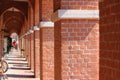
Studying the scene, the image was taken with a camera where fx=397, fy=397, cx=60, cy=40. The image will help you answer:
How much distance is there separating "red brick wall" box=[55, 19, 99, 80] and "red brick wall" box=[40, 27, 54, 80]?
620cm

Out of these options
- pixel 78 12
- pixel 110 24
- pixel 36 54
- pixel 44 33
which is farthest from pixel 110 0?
pixel 36 54

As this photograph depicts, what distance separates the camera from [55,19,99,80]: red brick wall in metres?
7.88

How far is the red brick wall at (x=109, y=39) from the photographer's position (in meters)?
3.96

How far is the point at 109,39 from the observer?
423cm

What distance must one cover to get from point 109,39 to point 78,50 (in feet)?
12.3

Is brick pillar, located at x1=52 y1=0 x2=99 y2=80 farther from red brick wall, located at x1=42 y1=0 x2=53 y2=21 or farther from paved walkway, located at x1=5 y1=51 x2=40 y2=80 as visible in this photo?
paved walkway, located at x1=5 y1=51 x2=40 y2=80

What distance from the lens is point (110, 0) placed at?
13.9 ft

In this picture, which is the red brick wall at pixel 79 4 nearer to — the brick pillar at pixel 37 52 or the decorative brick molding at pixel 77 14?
the decorative brick molding at pixel 77 14

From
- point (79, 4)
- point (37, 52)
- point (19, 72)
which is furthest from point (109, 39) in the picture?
point (19, 72)

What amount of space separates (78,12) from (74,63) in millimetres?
1021

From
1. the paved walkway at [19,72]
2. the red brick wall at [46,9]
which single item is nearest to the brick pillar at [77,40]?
the red brick wall at [46,9]

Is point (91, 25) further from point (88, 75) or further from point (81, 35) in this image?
point (88, 75)

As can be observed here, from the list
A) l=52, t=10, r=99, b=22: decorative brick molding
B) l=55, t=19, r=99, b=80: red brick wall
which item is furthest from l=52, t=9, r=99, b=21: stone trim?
l=55, t=19, r=99, b=80: red brick wall

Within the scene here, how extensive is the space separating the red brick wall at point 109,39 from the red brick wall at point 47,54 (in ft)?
31.7
